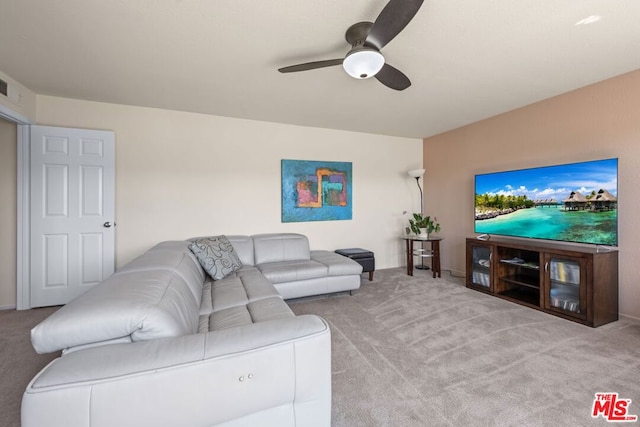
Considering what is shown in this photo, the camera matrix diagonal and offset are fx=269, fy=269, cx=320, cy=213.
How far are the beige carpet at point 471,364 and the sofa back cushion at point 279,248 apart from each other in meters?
0.73

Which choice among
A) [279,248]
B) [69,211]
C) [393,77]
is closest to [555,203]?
[393,77]

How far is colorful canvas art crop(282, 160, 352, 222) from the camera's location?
3965mm

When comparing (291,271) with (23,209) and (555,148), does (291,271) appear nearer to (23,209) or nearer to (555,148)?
(23,209)

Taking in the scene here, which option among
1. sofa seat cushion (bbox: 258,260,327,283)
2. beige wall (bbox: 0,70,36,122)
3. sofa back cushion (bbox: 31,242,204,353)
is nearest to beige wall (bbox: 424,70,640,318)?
sofa seat cushion (bbox: 258,260,327,283)

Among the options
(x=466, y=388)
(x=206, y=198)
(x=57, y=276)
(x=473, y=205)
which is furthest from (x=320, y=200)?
(x=57, y=276)

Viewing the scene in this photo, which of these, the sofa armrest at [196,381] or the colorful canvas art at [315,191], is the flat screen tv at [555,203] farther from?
the sofa armrest at [196,381]

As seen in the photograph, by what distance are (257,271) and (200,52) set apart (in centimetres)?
205

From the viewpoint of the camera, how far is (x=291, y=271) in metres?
2.99

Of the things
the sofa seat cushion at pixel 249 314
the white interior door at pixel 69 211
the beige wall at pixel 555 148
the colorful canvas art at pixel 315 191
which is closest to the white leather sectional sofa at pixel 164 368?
the sofa seat cushion at pixel 249 314

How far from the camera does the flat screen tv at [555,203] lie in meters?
2.50

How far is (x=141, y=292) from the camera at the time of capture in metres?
1.22

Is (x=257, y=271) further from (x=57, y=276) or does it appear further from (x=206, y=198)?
(x=57, y=276)

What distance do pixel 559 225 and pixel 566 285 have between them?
2.02 ft

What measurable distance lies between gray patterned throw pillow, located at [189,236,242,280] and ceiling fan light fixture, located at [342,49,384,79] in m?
2.06
